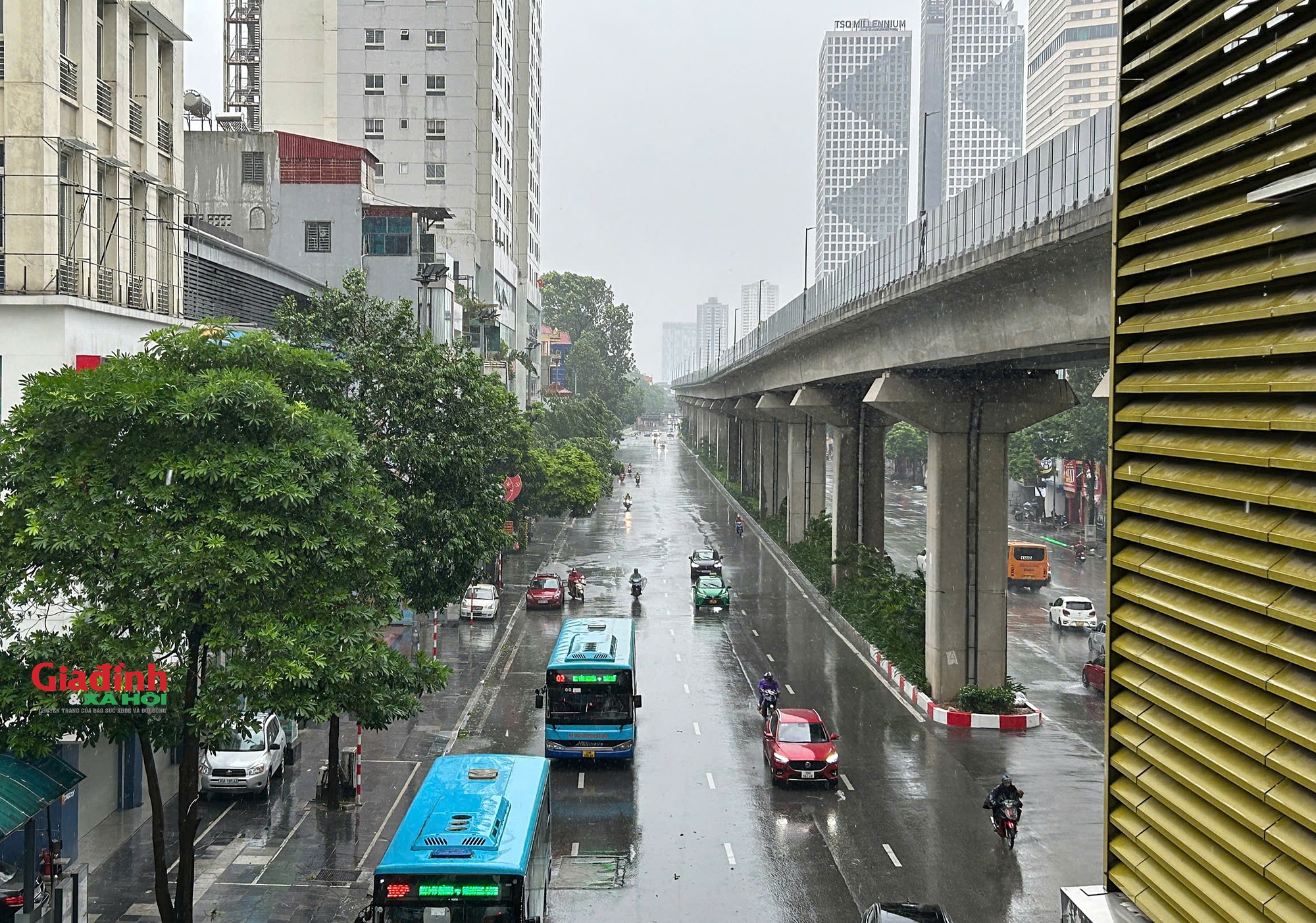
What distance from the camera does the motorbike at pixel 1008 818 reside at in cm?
2103

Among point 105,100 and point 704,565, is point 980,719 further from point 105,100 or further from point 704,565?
point 704,565

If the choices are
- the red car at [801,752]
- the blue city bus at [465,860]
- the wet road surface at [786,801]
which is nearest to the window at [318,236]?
the wet road surface at [786,801]

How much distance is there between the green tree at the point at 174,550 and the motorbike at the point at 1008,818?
11677 millimetres

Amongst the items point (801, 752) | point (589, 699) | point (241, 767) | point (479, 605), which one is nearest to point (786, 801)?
point (801, 752)

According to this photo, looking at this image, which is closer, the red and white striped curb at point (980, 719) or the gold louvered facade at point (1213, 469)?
the gold louvered facade at point (1213, 469)

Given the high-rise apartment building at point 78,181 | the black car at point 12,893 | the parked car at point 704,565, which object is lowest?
the black car at point 12,893

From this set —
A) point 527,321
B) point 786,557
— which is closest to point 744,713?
point 786,557

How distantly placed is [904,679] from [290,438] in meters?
21.9

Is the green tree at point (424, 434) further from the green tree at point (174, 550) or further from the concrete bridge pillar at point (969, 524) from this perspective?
the concrete bridge pillar at point (969, 524)

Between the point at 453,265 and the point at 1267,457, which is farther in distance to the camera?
the point at 453,265

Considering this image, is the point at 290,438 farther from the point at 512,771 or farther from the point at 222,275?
the point at 222,275

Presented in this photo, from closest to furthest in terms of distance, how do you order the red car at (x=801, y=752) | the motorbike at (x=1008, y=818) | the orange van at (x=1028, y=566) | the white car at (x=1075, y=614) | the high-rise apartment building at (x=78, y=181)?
the high-rise apartment building at (x=78, y=181) → the motorbike at (x=1008, y=818) → the red car at (x=801, y=752) → the white car at (x=1075, y=614) → the orange van at (x=1028, y=566)

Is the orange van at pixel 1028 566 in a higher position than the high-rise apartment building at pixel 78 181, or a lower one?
lower

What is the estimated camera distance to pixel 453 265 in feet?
195
